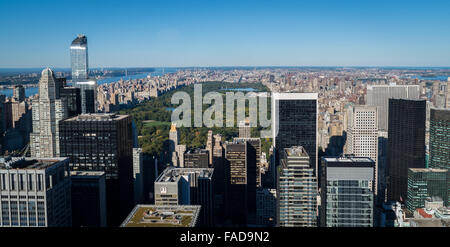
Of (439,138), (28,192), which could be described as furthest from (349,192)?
(439,138)

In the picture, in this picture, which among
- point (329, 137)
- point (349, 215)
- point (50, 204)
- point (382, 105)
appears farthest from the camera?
point (382, 105)

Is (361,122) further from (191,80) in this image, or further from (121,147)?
(121,147)

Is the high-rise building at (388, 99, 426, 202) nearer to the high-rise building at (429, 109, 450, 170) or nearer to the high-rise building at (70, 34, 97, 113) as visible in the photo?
the high-rise building at (429, 109, 450, 170)

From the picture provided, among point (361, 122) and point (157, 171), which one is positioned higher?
point (361, 122)

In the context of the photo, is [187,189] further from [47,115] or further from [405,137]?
[405,137]
